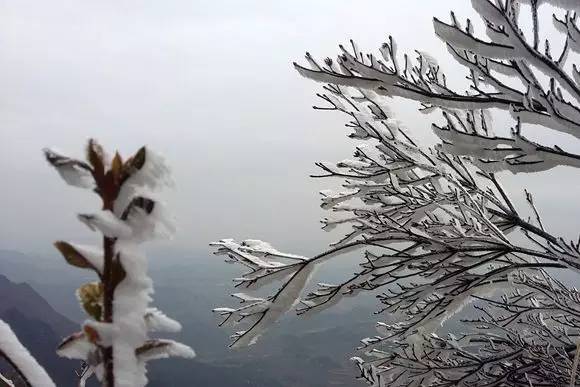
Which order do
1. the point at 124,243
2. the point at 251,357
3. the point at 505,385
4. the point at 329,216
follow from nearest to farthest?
1. the point at 124,243
2. the point at 505,385
3. the point at 329,216
4. the point at 251,357

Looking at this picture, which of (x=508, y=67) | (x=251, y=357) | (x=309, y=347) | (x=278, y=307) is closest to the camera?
(x=508, y=67)

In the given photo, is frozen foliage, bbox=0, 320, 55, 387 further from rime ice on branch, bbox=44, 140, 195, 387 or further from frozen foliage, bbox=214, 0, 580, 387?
frozen foliage, bbox=214, 0, 580, 387

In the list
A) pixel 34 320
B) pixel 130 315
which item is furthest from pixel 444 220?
pixel 34 320

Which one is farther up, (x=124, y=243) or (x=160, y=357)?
(x=124, y=243)

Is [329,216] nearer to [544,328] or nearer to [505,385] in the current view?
[505,385]

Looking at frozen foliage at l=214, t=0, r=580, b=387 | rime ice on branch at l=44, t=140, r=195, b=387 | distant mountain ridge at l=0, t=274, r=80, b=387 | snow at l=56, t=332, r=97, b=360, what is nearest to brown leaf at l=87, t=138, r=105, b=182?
rime ice on branch at l=44, t=140, r=195, b=387

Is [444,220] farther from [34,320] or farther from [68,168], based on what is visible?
[34,320]

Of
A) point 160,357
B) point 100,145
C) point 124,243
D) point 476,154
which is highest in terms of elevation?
point 476,154

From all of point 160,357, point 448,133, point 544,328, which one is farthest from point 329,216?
point 160,357
